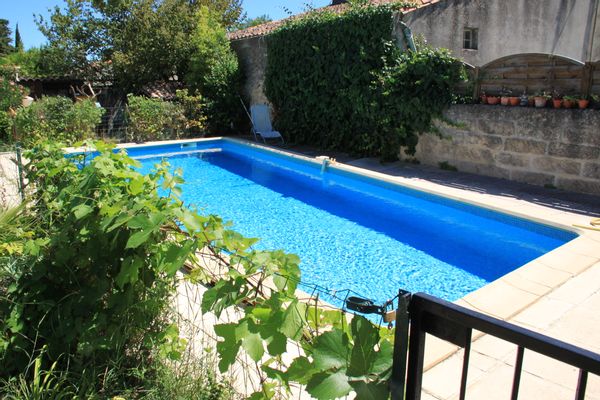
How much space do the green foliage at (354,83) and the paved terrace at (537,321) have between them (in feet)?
11.5

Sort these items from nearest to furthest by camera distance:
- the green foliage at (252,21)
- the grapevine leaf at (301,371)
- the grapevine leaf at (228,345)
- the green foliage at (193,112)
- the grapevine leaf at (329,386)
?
the grapevine leaf at (329,386), the grapevine leaf at (301,371), the grapevine leaf at (228,345), the green foliage at (193,112), the green foliage at (252,21)

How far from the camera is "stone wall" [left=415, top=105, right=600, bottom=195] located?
769 cm

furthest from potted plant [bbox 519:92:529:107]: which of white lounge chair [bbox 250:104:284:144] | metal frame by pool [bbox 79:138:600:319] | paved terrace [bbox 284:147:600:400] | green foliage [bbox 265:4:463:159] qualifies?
white lounge chair [bbox 250:104:284:144]

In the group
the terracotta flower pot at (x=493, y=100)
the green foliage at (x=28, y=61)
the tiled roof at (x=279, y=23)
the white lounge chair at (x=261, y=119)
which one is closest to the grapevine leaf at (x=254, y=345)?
the terracotta flower pot at (x=493, y=100)

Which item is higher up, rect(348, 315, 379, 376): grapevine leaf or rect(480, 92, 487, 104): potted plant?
rect(480, 92, 487, 104): potted plant

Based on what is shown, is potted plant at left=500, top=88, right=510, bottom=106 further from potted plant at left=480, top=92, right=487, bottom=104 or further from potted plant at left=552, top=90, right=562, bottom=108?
potted plant at left=552, top=90, right=562, bottom=108

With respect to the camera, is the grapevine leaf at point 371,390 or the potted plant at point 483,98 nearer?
the grapevine leaf at point 371,390

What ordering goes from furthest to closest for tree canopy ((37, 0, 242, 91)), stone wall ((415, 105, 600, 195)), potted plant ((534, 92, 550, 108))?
1. tree canopy ((37, 0, 242, 91))
2. potted plant ((534, 92, 550, 108))
3. stone wall ((415, 105, 600, 195))

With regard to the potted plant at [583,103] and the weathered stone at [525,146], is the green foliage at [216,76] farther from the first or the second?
the potted plant at [583,103]

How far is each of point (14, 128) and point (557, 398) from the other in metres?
13.6

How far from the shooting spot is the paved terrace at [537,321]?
3.03 m

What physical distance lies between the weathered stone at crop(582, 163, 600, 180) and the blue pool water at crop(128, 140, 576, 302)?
5.95 feet

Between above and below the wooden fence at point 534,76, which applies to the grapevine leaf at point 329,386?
below

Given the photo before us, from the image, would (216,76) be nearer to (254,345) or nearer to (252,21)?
(254,345)
